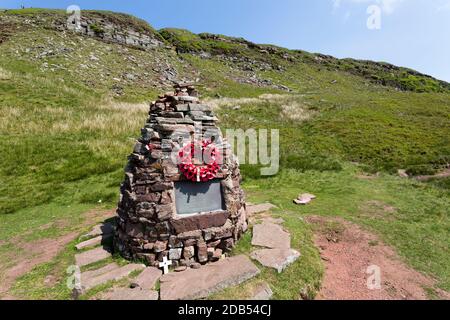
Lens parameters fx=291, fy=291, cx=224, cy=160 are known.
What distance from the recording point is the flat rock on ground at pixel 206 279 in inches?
221

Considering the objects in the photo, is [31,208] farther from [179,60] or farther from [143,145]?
[179,60]

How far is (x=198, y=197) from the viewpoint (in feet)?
23.7

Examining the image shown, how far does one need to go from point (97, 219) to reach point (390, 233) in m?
9.96

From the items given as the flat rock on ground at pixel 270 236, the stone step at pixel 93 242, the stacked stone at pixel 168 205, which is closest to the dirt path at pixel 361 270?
the flat rock on ground at pixel 270 236

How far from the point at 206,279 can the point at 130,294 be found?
1.51 metres

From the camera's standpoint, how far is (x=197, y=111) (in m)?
7.62

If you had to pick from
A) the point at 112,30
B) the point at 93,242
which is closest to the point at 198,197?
the point at 93,242

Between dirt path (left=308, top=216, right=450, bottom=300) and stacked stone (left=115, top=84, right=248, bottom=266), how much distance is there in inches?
100

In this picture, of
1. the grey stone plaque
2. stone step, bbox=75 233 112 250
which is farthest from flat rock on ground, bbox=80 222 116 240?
the grey stone plaque

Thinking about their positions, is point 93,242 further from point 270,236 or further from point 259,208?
point 259,208

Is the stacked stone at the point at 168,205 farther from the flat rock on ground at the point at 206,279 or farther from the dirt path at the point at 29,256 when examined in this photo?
the dirt path at the point at 29,256

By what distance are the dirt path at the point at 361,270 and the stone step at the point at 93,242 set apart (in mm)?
5895

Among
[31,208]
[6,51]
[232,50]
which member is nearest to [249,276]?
[31,208]

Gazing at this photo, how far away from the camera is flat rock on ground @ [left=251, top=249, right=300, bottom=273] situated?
6.55m
